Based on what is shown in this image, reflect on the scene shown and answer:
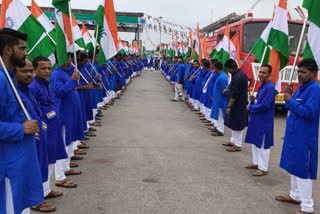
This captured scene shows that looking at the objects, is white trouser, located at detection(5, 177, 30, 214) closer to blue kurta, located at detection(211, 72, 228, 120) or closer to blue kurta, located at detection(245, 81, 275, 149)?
blue kurta, located at detection(245, 81, 275, 149)

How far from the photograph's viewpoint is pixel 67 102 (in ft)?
15.1

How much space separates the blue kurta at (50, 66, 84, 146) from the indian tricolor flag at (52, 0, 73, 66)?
8.6 inches

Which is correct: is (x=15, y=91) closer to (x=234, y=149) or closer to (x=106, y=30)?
(x=106, y=30)

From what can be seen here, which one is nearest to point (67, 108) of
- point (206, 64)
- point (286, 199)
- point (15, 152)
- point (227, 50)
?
point (15, 152)

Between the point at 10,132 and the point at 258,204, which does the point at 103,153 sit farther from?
the point at 10,132

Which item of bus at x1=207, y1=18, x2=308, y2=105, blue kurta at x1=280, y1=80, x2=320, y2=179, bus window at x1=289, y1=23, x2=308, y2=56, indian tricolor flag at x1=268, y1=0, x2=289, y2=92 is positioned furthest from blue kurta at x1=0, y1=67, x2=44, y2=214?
bus window at x1=289, y1=23, x2=308, y2=56

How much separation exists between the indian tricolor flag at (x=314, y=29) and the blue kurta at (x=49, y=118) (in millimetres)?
3281

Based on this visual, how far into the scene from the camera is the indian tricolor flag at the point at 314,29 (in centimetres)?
372

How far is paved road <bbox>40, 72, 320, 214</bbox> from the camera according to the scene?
3.78m

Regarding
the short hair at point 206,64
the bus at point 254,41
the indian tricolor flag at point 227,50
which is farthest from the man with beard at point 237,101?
the bus at point 254,41

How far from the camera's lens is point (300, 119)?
11.9 feet

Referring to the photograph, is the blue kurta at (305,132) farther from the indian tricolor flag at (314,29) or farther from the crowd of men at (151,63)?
the crowd of men at (151,63)

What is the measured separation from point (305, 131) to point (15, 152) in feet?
10.2

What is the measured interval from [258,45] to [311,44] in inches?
76.6
